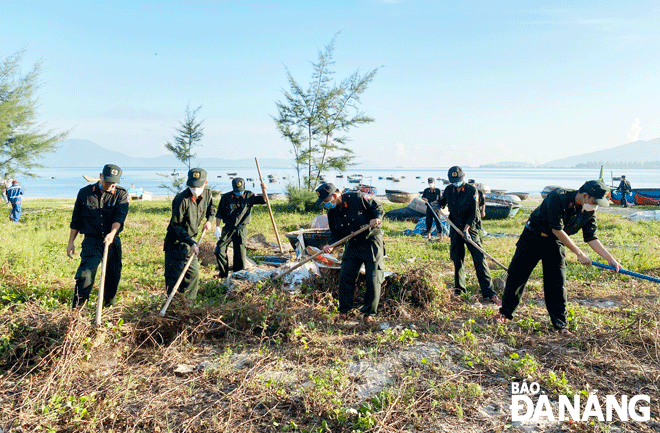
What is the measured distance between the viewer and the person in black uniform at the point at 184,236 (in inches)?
199

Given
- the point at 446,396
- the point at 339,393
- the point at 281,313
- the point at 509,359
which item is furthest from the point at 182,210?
the point at 509,359

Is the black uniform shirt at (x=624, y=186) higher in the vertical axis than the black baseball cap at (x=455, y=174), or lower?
lower

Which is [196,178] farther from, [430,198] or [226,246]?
[430,198]

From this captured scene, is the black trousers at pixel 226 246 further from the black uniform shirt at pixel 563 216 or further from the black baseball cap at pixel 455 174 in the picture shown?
the black uniform shirt at pixel 563 216

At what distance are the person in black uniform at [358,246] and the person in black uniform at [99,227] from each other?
89.8 inches

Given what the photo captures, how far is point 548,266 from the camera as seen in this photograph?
4617 millimetres

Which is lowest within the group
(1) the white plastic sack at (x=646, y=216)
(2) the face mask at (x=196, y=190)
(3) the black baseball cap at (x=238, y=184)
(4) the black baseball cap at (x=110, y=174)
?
(1) the white plastic sack at (x=646, y=216)

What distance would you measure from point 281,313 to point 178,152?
15.6 m

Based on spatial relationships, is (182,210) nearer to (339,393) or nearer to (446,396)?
(339,393)

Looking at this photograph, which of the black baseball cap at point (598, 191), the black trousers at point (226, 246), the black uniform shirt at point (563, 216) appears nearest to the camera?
the black baseball cap at point (598, 191)

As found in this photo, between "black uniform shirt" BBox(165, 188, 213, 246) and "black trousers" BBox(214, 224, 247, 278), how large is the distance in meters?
1.63

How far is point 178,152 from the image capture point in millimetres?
18516

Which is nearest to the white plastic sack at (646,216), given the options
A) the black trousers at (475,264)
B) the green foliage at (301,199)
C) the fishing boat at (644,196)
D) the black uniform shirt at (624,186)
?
the black uniform shirt at (624,186)

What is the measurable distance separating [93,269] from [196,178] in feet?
4.91
